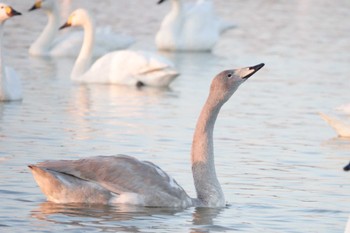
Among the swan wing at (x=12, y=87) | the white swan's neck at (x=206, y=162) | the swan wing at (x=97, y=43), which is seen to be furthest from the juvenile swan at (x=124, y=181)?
the swan wing at (x=97, y=43)

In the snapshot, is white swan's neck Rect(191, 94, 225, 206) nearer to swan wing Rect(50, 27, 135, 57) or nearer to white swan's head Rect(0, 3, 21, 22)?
white swan's head Rect(0, 3, 21, 22)

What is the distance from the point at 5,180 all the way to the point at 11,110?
4417 millimetres

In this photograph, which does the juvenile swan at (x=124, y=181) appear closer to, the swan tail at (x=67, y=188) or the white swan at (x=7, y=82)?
the swan tail at (x=67, y=188)

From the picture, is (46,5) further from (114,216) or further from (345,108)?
(114,216)

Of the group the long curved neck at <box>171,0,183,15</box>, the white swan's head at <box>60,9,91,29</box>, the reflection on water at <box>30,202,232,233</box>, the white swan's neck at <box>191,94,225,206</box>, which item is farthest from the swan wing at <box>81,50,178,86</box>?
the reflection on water at <box>30,202,232,233</box>

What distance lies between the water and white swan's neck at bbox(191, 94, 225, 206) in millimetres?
127

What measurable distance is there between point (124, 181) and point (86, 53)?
959 cm

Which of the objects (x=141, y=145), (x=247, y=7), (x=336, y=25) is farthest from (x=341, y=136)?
(x=247, y=7)

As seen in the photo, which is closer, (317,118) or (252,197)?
(252,197)

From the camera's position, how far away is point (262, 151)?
41.8 feet

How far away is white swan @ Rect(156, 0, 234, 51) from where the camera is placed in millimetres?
22969

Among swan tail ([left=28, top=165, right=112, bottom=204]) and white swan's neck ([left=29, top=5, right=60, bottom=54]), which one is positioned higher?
swan tail ([left=28, top=165, right=112, bottom=204])

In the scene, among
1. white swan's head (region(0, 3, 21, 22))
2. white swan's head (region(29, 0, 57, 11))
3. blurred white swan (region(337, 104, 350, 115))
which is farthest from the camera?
white swan's head (region(29, 0, 57, 11))

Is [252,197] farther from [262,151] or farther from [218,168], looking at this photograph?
[262,151]
